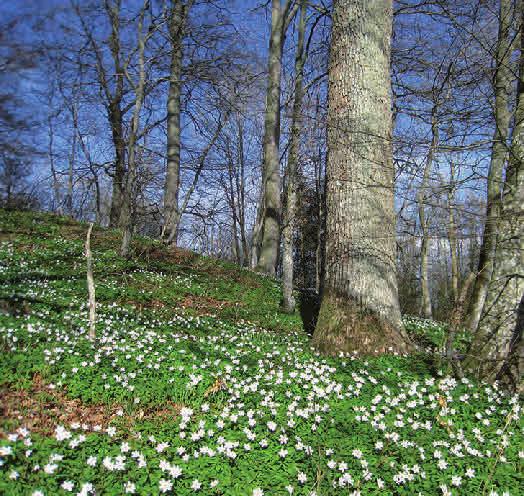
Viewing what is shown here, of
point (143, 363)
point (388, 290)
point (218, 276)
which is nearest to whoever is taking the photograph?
point (143, 363)

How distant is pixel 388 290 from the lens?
603cm

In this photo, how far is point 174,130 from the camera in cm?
1622

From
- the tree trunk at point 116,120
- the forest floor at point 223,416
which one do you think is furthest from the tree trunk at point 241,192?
the forest floor at point 223,416

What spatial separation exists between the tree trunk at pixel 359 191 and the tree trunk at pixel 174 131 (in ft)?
29.3

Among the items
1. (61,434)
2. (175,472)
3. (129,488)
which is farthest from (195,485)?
(61,434)

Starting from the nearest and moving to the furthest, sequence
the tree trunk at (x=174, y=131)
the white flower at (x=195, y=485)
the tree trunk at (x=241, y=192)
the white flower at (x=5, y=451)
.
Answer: the white flower at (x=5, y=451) → the white flower at (x=195, y=485) → the tree trunk at (x=174, y=131) → the tree trunk at (x=241, y=192)

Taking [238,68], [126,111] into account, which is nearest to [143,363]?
[238,68]

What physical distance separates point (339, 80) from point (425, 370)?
4664 mm

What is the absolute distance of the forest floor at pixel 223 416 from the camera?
303cm

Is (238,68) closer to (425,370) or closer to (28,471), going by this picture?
(425,370)

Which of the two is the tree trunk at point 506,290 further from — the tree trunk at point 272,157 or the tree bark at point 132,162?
the tree trunk at point 272,157

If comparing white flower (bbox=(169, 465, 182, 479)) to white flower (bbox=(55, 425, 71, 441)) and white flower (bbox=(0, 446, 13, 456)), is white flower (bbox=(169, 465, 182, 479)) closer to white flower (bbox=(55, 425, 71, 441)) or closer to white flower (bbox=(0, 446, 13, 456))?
white flower (bbox=(55, 425, 71, 441))

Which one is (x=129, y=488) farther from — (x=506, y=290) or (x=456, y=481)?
(x=506, y=290)

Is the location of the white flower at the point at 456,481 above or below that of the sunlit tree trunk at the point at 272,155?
below
